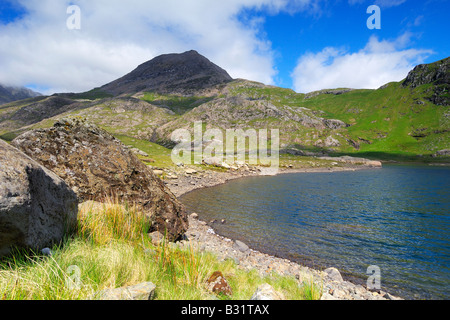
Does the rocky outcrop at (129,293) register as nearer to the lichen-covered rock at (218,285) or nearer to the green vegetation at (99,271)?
the green vegetation at (99,271)

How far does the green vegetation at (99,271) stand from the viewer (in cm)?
367

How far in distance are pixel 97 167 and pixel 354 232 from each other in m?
23.9

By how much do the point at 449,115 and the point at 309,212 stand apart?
242 m

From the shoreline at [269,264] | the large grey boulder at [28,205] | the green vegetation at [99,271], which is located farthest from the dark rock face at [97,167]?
the large grey boulder at [28,205]

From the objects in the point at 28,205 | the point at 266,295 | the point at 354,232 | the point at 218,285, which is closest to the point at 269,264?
the point at 218,285

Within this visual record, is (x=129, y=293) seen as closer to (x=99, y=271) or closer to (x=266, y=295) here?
(x=99, y=271)

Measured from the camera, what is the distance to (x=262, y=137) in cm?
17500

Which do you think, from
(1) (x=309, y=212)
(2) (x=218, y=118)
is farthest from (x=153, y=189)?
(2) (x=218, y=118)

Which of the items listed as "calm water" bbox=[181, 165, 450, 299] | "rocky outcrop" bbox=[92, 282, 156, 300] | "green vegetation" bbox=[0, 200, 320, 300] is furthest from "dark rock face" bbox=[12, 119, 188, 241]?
"calm water" bbox=[181, 165, 450, 299]

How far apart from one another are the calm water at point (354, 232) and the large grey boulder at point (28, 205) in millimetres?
15586

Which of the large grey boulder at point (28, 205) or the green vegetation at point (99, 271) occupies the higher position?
the large grey boulder at point (28, 205)

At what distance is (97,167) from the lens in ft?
31.5

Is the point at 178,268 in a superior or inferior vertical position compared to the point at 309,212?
superior
